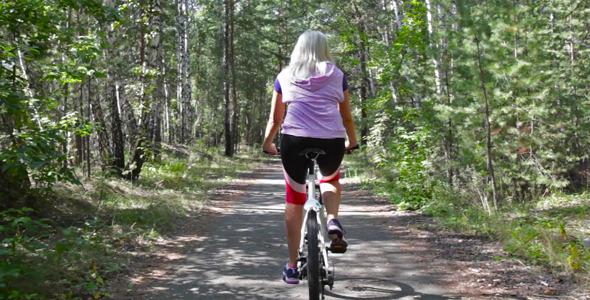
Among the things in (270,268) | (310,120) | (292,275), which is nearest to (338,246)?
(292,275)

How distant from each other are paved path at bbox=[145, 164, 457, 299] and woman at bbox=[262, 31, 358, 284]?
888 millimetres

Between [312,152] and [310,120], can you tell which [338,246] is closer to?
[312,152]

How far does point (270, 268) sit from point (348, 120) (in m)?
2.03

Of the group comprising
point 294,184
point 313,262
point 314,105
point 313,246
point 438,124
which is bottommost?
point 313,262

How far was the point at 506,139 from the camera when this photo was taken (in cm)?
A: 861

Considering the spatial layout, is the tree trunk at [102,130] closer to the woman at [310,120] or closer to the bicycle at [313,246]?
the woman at [310,120]

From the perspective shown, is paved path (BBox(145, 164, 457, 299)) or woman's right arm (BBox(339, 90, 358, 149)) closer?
woman's right arm (BBox(339, 90, 358, 149))

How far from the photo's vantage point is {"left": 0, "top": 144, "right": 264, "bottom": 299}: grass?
3623 mm

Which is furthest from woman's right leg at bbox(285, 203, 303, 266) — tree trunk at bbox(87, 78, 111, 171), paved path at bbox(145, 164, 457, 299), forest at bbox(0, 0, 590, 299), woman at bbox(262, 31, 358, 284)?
tree trunk at bbox(87, 78, 111, 171)

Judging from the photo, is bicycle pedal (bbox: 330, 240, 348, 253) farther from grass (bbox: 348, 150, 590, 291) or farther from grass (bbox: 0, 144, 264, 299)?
grass (bbox: 348, 150, 590, 291)

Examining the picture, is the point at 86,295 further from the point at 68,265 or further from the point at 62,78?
the point at 62,78

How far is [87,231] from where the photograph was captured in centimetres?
570

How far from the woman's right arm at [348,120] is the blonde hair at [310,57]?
0.33 meters

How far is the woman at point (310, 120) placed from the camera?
3332 millimetres
